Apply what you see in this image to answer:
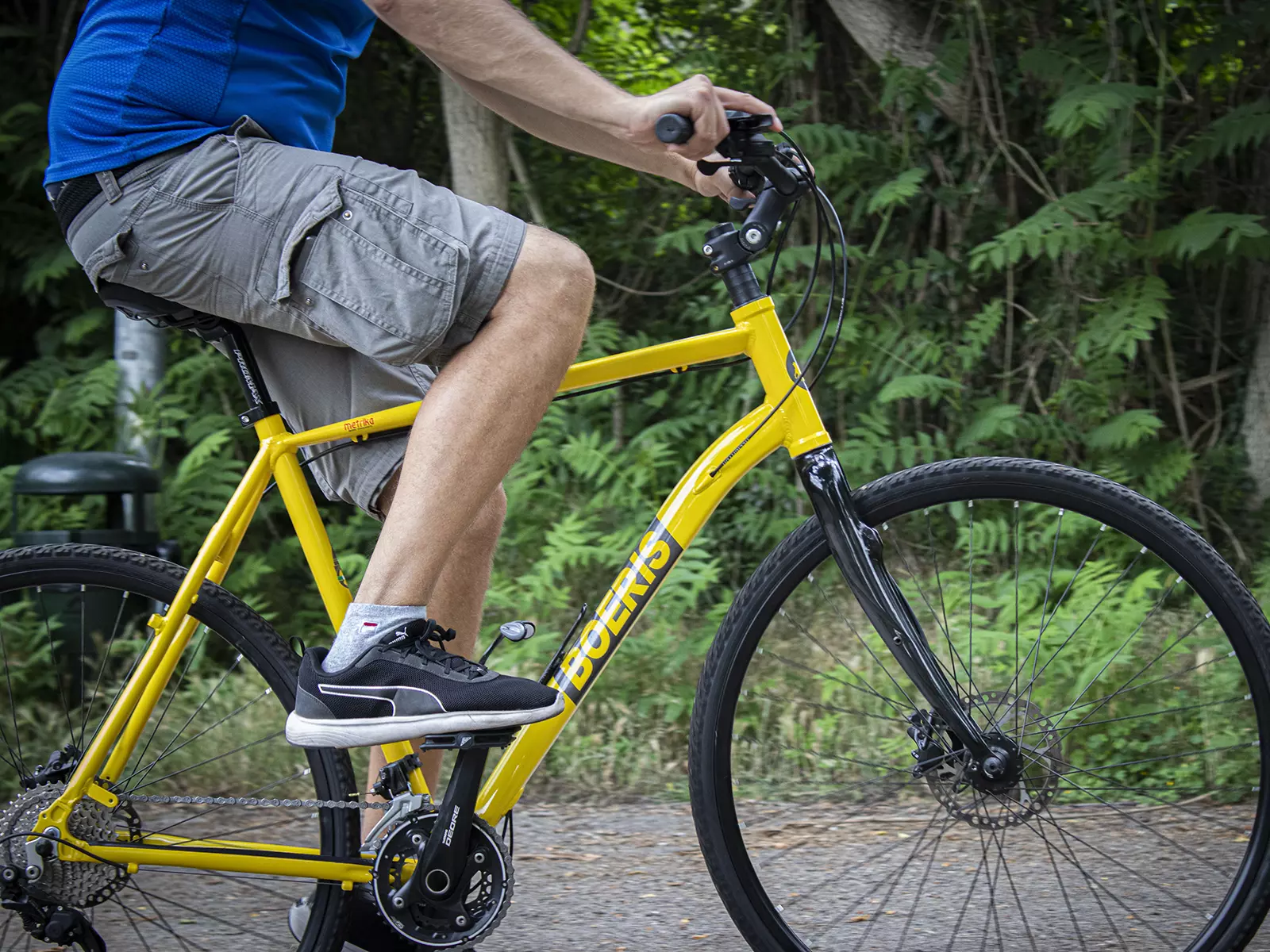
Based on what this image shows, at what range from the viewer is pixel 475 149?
520cm

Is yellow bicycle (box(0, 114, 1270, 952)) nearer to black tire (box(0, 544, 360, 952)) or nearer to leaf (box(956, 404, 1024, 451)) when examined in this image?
black tire (box(0, 544, 360, 952))

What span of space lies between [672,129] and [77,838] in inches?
64.7

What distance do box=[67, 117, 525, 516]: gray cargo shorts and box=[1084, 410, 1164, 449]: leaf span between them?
317cm

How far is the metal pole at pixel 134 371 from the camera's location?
5.23 meters

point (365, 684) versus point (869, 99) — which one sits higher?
point (869, 99)

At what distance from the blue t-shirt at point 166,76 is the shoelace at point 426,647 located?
919 mm

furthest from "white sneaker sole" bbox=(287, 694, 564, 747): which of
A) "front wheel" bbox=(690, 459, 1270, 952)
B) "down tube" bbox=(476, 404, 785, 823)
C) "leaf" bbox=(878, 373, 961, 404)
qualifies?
"leaf" bbox=(878, 373, 961, 404)

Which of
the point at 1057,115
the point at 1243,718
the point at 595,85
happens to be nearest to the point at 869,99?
the point at 1057,115

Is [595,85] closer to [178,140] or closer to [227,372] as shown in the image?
[178,140]

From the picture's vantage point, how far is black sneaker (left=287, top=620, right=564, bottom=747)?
2.08 meters

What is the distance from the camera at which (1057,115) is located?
4516mm

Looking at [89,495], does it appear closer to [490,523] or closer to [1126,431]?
[490,523]

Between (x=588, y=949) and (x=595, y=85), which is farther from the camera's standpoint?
(x=588, y=949)

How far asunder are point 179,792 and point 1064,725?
2.73 meters
